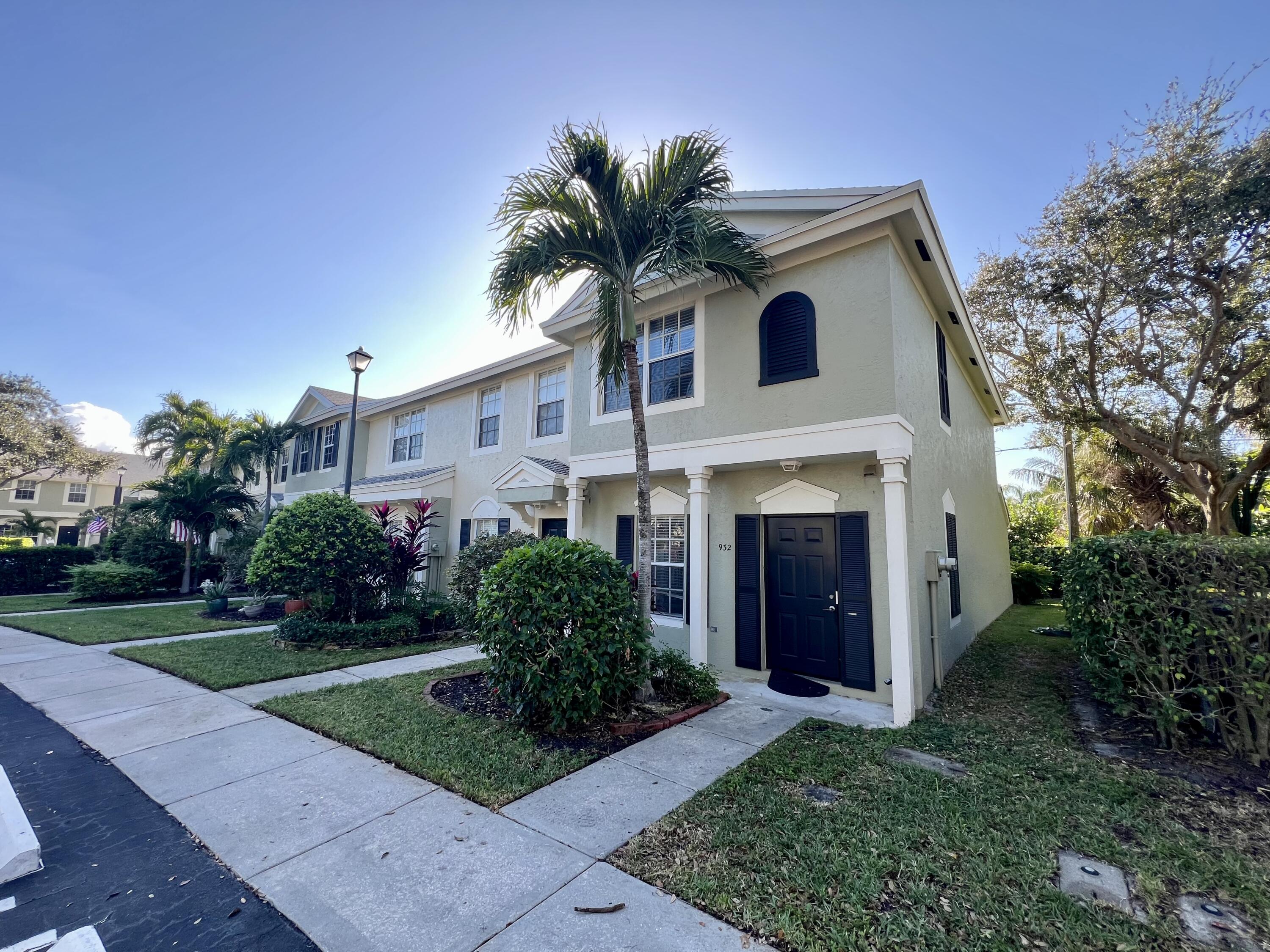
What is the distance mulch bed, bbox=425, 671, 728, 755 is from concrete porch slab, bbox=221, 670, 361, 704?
4.59 feet

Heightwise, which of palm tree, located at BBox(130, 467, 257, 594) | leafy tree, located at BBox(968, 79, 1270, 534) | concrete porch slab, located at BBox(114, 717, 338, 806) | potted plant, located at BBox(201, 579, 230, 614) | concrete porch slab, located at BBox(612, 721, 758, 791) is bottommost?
concrete porch slab, located at BBox(612, 721, 758, 791)

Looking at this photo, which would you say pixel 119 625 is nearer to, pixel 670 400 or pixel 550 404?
pixel 550 404

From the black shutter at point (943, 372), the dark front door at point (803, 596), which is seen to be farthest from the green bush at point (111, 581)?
the black shutter at point (943, 372)

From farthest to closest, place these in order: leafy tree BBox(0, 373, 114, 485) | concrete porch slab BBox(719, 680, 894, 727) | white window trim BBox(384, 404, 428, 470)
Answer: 1. leafy tree BBox(0, 373, 114, 485)
2. white window trim BBox(384, 404, 428, 470)
3. concrete porch slab BBox(719, 680, 894, 727)

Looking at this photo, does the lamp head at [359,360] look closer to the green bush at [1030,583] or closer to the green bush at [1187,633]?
the green bush at [1187,633]

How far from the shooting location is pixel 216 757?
454 cm

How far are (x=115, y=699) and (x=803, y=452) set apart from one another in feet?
28.2

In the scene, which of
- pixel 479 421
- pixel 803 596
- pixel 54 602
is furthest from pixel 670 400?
pixel 54 602

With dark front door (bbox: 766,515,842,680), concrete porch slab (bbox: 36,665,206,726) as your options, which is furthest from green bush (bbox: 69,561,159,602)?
dark front door (bbox: 766,515,842,680)

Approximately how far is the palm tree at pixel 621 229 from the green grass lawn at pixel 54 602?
49.3 ft

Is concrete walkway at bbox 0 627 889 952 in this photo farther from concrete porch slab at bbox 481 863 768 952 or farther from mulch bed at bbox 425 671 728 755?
mulch bed at bbox 425 671 728 755

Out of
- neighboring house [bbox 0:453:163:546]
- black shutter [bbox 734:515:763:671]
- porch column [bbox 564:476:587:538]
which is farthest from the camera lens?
neighboring house [bbox 0:453:163:546]

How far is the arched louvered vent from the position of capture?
659cm

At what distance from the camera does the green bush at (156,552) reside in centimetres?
1512
